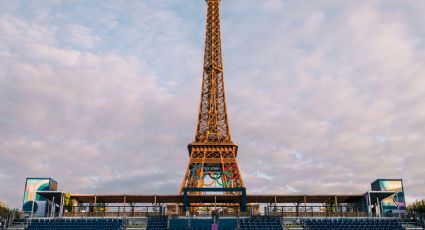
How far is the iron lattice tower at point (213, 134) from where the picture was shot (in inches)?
3073

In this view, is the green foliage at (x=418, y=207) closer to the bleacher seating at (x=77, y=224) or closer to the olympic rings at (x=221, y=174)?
the olympic rings at (x=221, y=174)

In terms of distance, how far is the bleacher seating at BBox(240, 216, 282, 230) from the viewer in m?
55.1

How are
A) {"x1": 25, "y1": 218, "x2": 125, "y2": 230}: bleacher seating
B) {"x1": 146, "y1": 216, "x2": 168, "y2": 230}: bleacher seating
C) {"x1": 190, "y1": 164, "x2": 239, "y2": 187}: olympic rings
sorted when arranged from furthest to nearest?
1. {"x1": 190, "y1": 164, "x2": 239, "y2": 187}: olympic rings
2. {"x1": 146, "y1": 216, "x2": 168, "y2": 230}: bleacher seating
3. {"x1": 25, "y1": 218, "x2": 125, "y2": 230}: bleacher seating

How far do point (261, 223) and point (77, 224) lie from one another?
2581cm

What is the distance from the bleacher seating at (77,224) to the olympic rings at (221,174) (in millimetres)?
23386

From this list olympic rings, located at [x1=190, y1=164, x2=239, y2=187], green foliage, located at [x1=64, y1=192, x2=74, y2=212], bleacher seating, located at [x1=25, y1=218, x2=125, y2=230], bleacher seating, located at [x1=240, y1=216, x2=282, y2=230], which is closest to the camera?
bleacher seating, located at [x1=25, y1=218, x2=125, y2=230]

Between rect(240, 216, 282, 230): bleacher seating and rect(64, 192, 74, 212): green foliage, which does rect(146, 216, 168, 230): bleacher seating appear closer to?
rect(240, 216, 282, 230): bleacher seating

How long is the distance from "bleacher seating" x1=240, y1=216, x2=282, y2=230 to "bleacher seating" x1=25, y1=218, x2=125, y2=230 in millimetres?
17255

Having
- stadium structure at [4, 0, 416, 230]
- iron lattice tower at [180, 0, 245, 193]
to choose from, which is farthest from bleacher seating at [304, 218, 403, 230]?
iron lattice tower at [180, 0, 245, 193]

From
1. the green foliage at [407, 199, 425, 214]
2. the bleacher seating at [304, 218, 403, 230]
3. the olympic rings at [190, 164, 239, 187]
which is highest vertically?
the olympic rings at [190, 164, 239, 187]

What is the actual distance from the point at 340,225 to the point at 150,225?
87.2 ft

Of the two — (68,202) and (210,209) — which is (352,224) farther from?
(68,202)

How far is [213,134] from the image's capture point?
284ft

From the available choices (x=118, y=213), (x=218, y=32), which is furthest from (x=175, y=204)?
(x=218, y=32)
